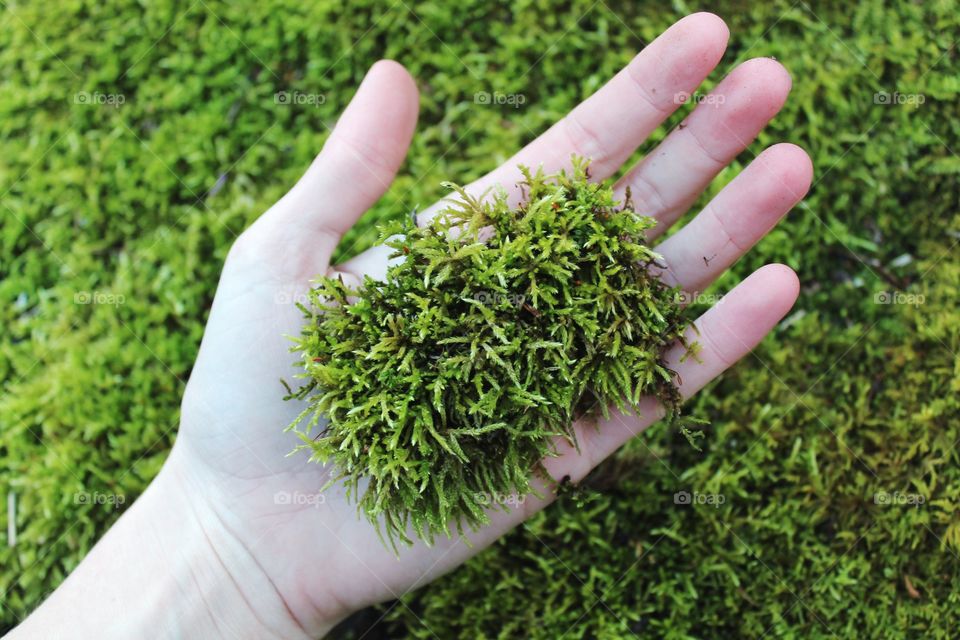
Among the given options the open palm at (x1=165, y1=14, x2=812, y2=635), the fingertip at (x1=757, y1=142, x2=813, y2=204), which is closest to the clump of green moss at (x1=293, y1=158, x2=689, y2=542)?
the open palm at (x1=165, y1=14, x2=812, y2=635)

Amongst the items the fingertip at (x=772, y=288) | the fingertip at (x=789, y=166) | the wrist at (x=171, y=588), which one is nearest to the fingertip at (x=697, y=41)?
the fingertip at (x=789, y=166)

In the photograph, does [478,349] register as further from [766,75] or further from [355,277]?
[766,75]

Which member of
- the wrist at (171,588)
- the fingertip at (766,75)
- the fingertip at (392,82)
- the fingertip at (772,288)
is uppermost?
the fingertip at (392,82)

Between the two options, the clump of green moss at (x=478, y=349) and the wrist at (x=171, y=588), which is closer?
the clump of green moss at (x=478, y=349)

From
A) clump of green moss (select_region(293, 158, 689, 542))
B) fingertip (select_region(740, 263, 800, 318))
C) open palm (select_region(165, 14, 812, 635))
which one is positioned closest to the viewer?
clump of green moss (select_region(293, 158, 689, 542))

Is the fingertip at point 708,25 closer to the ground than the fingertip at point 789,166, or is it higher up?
higher up

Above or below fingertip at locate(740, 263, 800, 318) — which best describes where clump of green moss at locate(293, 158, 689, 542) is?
above

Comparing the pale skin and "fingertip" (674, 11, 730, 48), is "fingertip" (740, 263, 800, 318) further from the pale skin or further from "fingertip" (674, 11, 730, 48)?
"fingertip" (674, 11, 730, 48)

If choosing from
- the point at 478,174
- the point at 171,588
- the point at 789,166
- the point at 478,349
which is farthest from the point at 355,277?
the point at 789,166

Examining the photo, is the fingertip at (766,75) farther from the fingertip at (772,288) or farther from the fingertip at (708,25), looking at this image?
the fingertip at (772,288)
